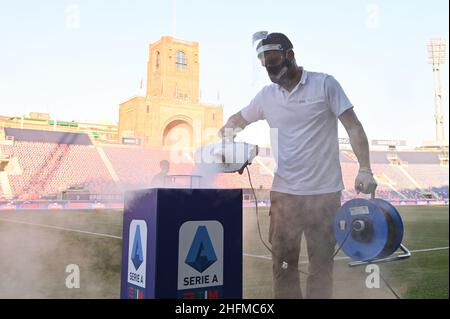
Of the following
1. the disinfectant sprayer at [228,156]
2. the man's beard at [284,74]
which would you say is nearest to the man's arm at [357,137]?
the man's beard at [284,74]

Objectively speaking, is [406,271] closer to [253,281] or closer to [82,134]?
[253,281]

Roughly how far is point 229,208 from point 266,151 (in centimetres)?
64

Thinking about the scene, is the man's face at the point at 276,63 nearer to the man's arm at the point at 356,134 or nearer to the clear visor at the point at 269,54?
the clear visor at the point at 269,54

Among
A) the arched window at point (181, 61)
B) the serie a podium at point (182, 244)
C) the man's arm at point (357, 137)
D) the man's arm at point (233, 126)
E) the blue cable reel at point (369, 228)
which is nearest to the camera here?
the serie a podium at point (182, 244)

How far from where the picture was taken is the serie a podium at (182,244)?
3.99 feet

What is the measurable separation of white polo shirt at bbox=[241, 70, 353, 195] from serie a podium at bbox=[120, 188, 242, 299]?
458mm

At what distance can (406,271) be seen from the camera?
330 centimetres

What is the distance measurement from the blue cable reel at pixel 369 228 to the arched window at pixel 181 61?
1.16 metres

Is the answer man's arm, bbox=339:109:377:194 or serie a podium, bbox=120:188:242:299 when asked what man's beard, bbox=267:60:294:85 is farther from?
serie a podium, bbox=120:188:242:299

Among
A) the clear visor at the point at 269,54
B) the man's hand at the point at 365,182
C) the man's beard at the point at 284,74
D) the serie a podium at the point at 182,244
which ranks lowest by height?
the serie a podium at the point at 182,244

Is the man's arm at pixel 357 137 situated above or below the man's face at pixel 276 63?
below

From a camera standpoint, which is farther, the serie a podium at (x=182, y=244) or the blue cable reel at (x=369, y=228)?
the blue cable reel at (x=369, y=228)

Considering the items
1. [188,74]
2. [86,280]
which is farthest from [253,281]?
[188,74]

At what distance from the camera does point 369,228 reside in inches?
61.6
